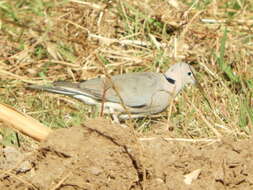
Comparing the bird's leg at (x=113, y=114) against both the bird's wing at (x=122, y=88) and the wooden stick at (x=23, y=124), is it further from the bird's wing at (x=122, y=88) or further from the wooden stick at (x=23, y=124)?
the wooden stick at (x=23, y=124)

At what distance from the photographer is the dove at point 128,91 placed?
19.4 feet

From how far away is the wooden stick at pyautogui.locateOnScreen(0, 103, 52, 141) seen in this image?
14.2 ft

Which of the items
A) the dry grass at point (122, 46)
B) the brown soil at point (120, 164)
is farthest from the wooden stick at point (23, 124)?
the dry grass at point (122, 46)

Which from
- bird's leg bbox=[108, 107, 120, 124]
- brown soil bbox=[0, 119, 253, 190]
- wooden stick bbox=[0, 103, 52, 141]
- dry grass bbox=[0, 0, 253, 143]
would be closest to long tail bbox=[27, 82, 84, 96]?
dry grass bbox=[0, 0, 253, 143]

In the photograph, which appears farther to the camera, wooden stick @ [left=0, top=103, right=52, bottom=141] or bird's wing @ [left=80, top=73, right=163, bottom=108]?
bird's wing @ [left=80, top=73, right=163, bottom=108]

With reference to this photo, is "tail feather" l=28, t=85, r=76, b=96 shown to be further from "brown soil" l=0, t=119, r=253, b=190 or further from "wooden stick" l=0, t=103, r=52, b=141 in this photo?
"brown soil" l=0, t=119, r=253, b=190

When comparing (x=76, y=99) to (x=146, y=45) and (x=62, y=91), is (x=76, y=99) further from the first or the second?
(x=146, y=45)

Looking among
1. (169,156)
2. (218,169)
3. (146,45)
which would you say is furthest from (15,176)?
(146,45)

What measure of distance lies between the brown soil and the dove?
5.54ft

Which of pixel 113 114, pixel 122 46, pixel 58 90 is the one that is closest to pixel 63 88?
pixel 58 90

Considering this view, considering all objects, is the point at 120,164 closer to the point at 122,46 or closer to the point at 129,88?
the point at 129,88

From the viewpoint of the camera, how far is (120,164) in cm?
404

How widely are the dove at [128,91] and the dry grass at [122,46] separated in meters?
0.10

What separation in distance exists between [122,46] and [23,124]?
2789 mm
